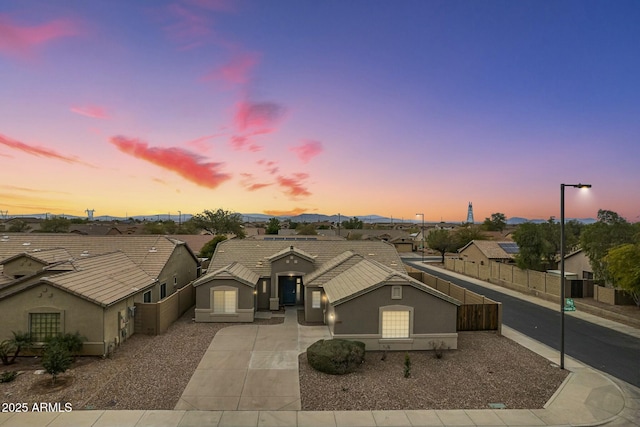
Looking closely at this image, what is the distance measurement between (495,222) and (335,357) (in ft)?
420

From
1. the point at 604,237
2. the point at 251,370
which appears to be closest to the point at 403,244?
the point at 604,237

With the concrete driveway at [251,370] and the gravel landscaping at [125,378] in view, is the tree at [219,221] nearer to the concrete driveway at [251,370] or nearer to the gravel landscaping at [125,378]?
the concrete driveway at [251,370]

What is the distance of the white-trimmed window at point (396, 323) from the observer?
17.3 metres

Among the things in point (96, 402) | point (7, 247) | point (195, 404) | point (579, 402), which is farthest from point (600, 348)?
point (7, 247)

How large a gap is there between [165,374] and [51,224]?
102957 mm

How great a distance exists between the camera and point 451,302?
57.5ft

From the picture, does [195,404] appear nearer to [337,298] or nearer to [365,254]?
[337,298]

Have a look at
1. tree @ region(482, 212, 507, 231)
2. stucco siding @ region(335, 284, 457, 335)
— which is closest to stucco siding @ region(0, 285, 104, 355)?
stucco siding @ region(335, 284, 457, 335)

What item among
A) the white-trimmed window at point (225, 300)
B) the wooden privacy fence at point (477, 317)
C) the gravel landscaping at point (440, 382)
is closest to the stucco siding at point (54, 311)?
the white-trimmed window at point (225, 300)

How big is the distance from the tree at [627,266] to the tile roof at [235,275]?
2325cm

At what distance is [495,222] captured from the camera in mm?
125750

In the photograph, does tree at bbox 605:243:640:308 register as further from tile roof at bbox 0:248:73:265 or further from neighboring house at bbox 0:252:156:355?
tile roof at bbox 0:248:73:265

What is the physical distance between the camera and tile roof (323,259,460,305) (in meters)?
17.2

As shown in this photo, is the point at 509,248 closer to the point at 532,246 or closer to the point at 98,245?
the point at 532,246
